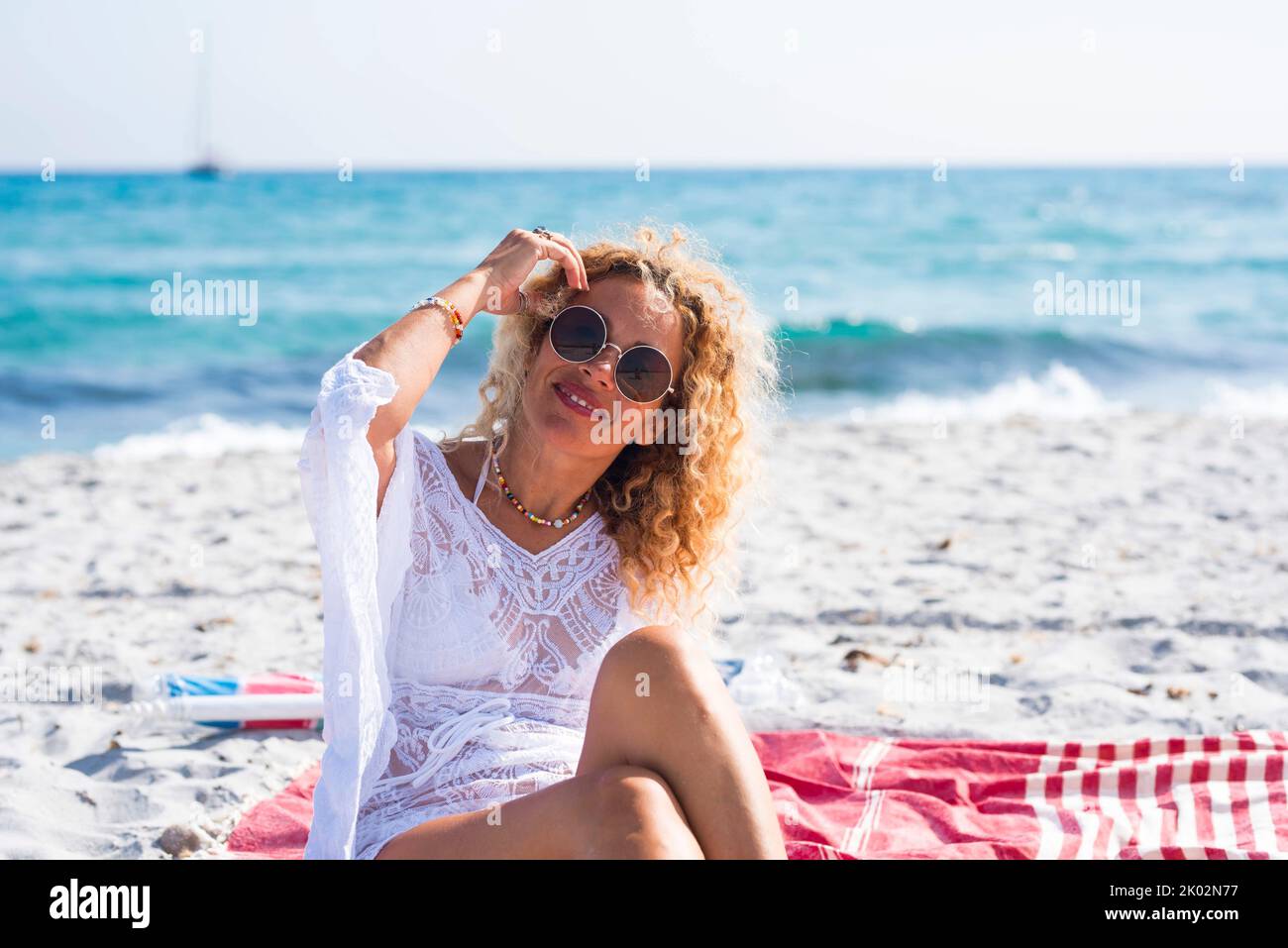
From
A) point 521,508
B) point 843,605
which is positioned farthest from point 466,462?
point 843,605

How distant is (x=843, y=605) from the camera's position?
5.53 metres

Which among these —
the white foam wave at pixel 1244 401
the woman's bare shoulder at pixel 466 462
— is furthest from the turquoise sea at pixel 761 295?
the woman's bare shoulder at pixel 466 462

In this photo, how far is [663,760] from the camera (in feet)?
8.15

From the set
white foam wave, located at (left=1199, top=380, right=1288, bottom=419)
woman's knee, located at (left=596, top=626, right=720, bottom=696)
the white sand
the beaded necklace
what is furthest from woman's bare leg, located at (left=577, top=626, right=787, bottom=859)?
white foam wave, located at (left=1199, top=380, right=1288, bottom=419)

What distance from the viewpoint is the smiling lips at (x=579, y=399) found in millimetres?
2965

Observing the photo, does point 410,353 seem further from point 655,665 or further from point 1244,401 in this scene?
point 1244,401

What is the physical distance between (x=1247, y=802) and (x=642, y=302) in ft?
7.44

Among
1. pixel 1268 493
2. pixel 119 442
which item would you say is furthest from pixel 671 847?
pixel 119 442

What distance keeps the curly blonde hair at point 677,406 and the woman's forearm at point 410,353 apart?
0.37m

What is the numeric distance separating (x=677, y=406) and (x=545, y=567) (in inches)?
23.1

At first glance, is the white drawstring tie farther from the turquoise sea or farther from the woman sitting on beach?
the turquoise sea

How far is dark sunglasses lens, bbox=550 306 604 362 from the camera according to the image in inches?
117

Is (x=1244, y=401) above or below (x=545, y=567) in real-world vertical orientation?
below
